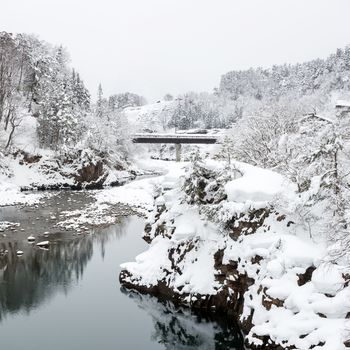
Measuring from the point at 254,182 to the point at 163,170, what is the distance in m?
Answer: 61.9

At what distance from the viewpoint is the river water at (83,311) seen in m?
16.0

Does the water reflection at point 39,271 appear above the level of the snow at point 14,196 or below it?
below

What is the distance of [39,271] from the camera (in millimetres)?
22656

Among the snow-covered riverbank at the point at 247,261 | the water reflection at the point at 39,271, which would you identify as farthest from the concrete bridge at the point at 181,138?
the snow-covered riverbank at the point at 247,261

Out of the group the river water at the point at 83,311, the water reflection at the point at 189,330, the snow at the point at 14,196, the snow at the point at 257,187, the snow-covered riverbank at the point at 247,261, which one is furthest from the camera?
the snow at the point at 14,196

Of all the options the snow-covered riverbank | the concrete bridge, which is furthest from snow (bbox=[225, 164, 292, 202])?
the concrete bridge

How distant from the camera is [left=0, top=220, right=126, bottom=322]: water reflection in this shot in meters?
19.2

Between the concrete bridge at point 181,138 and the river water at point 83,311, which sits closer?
the river water at point 83,311

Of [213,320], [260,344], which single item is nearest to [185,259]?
[213,320]

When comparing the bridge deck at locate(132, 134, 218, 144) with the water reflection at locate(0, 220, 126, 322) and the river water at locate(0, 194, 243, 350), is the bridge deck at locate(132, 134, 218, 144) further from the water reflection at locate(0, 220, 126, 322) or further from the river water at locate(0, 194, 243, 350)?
the river water at locate(0, 194, 243, 350)

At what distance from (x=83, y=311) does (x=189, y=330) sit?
5.27 meters

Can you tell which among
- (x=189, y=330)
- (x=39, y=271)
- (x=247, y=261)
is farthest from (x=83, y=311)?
(x=247, y=261)

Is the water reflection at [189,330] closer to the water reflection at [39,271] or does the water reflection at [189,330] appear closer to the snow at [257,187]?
the water reflection at [39,271]

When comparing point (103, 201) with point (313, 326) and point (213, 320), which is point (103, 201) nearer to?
point (213, 320)
